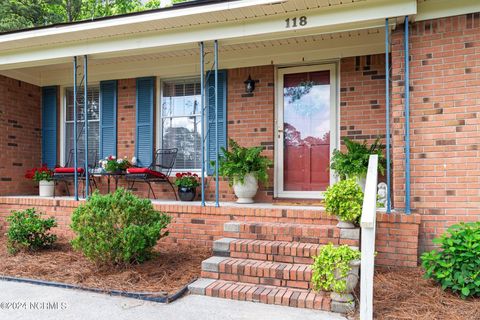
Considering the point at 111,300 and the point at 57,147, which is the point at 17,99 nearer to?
the point at 57,147

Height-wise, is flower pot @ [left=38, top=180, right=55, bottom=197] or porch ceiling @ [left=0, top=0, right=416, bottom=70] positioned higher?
porch ceiling @ [left=0, top=0, right=416, bottom=70]

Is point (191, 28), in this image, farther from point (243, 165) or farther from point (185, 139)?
point (185, 139)

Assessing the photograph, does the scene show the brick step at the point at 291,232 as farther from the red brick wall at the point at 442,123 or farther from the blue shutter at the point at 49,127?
the blue shutter at the point at 49,127

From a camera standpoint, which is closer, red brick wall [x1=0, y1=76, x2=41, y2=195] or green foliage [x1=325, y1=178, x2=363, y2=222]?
green foliage [x1=325, y1=178, x2=363, y2=222]

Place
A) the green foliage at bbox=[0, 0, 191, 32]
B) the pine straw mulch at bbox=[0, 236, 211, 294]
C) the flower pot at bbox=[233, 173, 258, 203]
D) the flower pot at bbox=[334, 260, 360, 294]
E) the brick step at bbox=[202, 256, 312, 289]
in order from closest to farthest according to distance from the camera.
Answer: the flower pot at bbox=[334, 260, 360, 294]
the brick step at bbox=[202, 256, 312, 289]
the pine straw mulch at bbox=[0, 236, 211, 294]
the flower pot at bbox=[233, 173, 258, 203]
the green foliage at bbox=[0, 0, 191, 32]

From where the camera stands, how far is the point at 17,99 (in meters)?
6.55

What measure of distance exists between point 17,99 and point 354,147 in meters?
5.82

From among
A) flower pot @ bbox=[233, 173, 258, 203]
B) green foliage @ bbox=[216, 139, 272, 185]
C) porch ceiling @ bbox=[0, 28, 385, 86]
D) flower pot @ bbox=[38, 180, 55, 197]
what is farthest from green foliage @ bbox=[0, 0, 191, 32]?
flower pot @ bbox=[233, 173, 258, 203]

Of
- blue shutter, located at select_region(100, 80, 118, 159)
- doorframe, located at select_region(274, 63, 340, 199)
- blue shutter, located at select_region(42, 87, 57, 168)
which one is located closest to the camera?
doorframe, located at select_region(274, 63, 340, 199)

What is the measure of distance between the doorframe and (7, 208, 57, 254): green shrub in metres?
3.23

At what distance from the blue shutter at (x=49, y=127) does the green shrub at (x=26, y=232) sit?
2.34 metres

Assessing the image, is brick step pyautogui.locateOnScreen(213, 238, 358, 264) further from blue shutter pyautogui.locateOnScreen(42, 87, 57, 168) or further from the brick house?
blue shutter pyautogui.locateOnScreen(42, 87, 57, 168)

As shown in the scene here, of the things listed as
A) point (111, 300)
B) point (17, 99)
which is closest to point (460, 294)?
point (111, 300)

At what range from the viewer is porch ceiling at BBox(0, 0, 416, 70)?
4.05 meters
